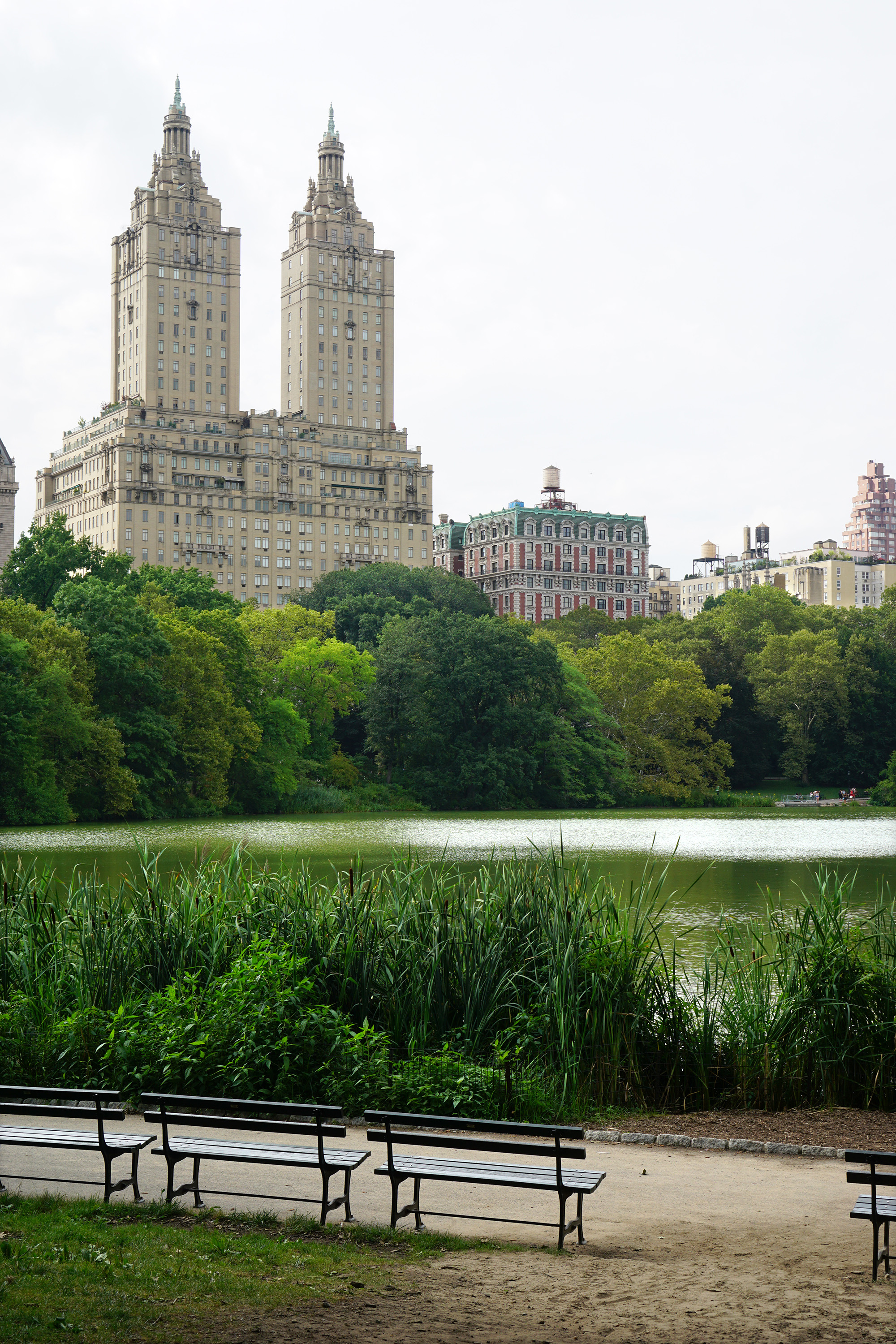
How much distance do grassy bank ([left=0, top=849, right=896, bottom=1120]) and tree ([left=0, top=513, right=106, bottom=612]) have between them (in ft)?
Result: 180

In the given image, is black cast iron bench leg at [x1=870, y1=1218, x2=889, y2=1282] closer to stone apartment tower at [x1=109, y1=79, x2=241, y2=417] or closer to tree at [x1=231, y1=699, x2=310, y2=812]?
tree at [x1=231, y1=699, x2=310, y2=812]

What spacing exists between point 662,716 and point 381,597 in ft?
90.8

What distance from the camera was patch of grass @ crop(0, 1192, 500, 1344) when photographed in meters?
5.82

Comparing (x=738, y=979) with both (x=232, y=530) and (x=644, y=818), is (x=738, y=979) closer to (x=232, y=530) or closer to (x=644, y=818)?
(x=644, y=818)

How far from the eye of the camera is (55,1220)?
7.18m

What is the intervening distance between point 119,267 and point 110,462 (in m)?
32.0

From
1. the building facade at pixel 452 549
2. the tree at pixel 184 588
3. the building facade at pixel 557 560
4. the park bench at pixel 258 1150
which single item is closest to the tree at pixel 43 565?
the tree at pixel 184 588

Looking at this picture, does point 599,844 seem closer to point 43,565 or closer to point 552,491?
point 43,565

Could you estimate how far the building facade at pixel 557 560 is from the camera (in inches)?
6073

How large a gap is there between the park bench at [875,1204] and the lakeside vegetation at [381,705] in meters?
45.1

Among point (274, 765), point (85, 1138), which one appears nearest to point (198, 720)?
point (274, 765)

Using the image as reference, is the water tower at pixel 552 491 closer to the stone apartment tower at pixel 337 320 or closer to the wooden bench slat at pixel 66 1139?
the stone apartment tower at pixel 337 320

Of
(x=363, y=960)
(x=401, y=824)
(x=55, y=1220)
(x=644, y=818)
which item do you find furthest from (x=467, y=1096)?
(x=644, y=818)

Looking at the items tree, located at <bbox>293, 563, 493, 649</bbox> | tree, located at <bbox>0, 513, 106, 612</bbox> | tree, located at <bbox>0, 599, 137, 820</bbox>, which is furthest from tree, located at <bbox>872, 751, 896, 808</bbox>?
tree, located at <bbox>0, 513, 106, 612</bbox>
